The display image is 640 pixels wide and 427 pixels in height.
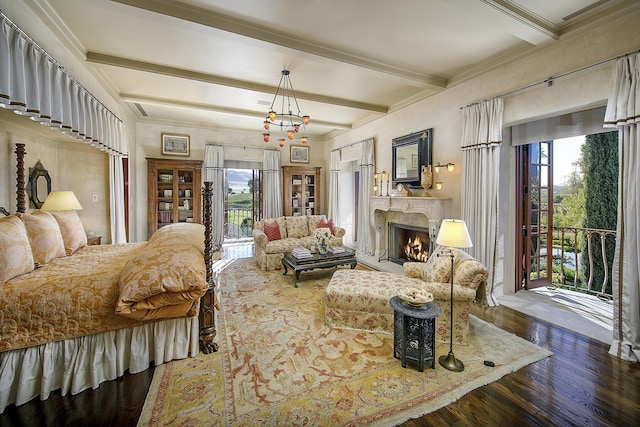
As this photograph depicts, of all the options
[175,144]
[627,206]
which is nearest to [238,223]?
[175,144]

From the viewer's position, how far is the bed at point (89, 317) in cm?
171

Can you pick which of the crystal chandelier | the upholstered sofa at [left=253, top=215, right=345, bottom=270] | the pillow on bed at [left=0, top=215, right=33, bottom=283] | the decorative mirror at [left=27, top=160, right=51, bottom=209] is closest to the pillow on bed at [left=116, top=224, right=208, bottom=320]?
the pillow on bed at [left=0, top=215, right=33, bottom=283]

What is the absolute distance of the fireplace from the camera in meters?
4.80

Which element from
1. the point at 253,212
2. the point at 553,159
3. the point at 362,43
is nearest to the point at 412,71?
the point at 362,43

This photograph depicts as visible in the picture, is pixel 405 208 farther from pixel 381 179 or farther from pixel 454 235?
pixel 454 235

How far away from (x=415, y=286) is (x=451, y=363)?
0.74 m

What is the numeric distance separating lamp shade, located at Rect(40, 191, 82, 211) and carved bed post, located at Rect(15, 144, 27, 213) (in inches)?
13.0

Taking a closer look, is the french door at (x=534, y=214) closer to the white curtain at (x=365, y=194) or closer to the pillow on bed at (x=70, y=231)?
the white curtain at (x=365, y=194)

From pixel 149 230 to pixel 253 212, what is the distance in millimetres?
2516

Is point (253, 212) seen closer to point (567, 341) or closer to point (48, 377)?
point (48, 377)

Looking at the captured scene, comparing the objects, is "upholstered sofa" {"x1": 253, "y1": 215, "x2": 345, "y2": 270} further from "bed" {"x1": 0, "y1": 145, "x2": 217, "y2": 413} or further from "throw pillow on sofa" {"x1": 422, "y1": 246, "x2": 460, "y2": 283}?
"bed" {"x1": 0, "y1": 145, "x2": 217, "y2": 413}

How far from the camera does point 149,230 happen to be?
6000 millimetres

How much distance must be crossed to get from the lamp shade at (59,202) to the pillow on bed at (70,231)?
0.31 feet

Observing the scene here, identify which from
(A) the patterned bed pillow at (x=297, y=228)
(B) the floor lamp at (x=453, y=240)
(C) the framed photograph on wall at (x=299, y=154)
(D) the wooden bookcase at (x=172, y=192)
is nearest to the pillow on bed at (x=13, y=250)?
(B) the floor lamp at (x=453, y=240)
